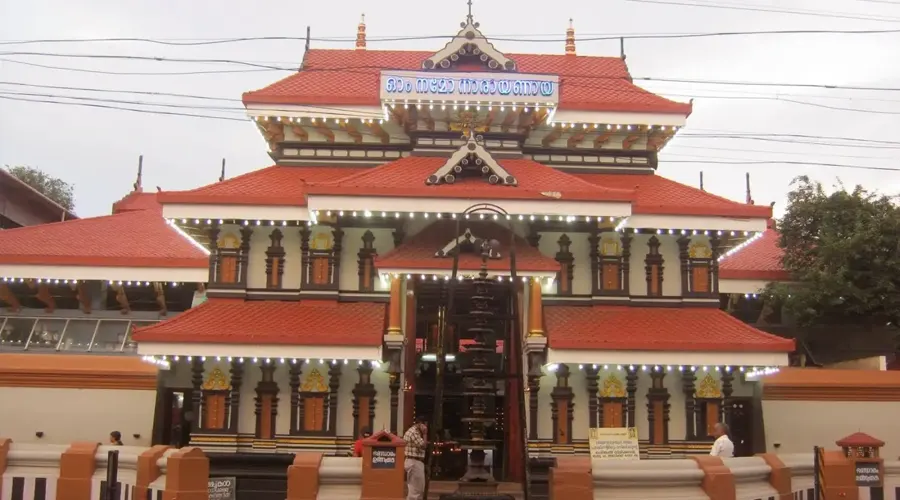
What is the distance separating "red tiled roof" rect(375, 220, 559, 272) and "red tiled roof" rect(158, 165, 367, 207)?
8.13 feet

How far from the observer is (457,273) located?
56.4ft

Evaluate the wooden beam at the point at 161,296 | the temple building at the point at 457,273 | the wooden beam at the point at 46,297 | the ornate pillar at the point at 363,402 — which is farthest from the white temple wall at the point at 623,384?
the wooden beam at the point at 46,297

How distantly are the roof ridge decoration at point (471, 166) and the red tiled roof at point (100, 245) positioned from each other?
370 inches

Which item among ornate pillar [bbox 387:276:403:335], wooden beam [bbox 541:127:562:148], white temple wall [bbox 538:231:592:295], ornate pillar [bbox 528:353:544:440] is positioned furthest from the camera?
wooden beam [bbox 541:127:562:148]

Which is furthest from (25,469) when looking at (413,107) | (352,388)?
(413,107)

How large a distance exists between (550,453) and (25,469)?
32.7ft

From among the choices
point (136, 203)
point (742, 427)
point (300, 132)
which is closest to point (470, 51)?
point (300, 132)

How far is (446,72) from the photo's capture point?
68.3 ft

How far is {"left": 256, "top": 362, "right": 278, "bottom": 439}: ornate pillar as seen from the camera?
19344 mm

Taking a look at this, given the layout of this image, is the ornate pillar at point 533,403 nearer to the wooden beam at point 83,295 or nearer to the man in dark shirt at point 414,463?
the man in dark shirt at point 414,463

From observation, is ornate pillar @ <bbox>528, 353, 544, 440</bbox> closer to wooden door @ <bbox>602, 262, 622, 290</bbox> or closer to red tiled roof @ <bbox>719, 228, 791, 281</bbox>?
wooden door @ <bbox>602, 262, 622, 290</bbox>

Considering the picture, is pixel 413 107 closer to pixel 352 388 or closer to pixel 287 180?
pixel 287 180

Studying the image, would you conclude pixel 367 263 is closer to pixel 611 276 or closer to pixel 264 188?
pixel 264 188

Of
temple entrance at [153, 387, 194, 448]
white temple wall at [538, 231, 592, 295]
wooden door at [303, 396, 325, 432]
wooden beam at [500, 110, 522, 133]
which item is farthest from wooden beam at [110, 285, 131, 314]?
white temple wall at [538, 231, 592, 295]
